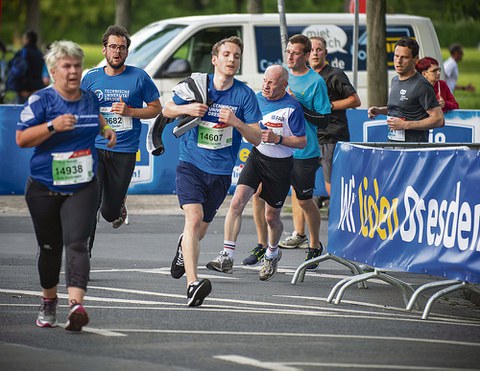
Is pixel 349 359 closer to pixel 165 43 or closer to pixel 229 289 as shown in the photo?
pixel 229 289

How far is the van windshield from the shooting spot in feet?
66.0

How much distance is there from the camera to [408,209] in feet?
34.0

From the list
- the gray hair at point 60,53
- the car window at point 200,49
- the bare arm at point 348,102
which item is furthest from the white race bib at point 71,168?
the car window at point 200,49

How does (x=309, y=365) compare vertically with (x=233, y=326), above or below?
above

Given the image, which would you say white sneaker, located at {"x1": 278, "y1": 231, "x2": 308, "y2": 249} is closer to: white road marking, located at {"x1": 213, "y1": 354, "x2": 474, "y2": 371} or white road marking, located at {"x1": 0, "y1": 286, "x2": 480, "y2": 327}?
white road marking, located at {"x1": 0, "y1": 286, "x2": 480, "y2": 327}

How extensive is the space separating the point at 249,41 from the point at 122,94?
9.11 m

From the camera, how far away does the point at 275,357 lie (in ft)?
26.1

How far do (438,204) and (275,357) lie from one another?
2.55m

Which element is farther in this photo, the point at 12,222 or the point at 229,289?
the point at 12,222

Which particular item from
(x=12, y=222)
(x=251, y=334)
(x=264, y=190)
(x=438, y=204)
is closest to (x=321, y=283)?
(x=264, y=190)

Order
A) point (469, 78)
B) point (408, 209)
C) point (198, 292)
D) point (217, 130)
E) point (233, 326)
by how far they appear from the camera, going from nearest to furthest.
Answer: point (233, 326) → point (198, 292) → point (408, 209) → point (217, 130) → point (469, 78)

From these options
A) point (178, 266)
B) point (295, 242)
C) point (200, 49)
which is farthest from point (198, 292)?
point (200, 49)

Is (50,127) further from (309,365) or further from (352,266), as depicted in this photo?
(352,266)

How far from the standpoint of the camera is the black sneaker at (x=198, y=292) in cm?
997
